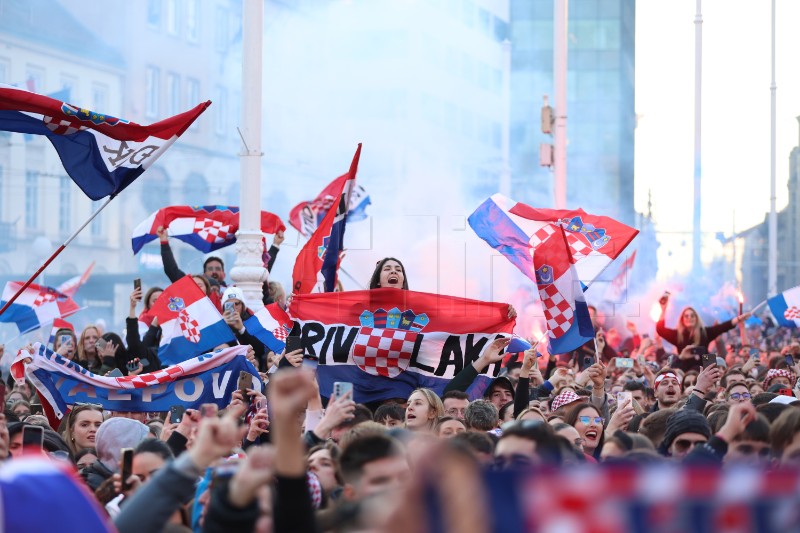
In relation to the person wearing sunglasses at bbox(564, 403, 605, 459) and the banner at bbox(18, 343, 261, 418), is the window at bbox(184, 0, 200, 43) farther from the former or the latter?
the person wearing sunglasses at bbox(564, 403, 605, 459)

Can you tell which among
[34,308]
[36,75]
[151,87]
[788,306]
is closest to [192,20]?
[151,87]

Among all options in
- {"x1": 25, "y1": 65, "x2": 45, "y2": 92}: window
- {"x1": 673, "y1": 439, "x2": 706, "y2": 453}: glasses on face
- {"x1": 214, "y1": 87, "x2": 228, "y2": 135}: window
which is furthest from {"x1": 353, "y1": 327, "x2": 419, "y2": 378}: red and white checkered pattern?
{"x1": 214, "y1": 87, "x2": 228, "y2": 135}: window

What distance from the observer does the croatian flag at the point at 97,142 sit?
9367 millimetres

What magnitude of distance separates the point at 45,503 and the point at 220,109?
47.3 meters

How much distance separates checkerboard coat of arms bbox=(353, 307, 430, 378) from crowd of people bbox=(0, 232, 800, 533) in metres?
0.24

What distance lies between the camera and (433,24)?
51.3 meters

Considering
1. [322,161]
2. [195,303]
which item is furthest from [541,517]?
[322,161]

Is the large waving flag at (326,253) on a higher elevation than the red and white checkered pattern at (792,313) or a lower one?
higher

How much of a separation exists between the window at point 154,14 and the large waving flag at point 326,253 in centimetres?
3610

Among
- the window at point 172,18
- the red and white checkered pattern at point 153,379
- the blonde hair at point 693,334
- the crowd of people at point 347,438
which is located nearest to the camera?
the crowd of people at point 347,438

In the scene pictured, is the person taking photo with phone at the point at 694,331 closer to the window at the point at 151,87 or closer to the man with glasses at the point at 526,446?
the man with glasses at the point at 526,446

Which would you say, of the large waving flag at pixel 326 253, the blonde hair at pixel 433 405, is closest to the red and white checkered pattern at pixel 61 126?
the large waving flag at pixel 326 253

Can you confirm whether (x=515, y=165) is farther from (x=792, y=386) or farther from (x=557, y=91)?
(x=792, y=386)

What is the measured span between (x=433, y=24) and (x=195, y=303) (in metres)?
42.0
